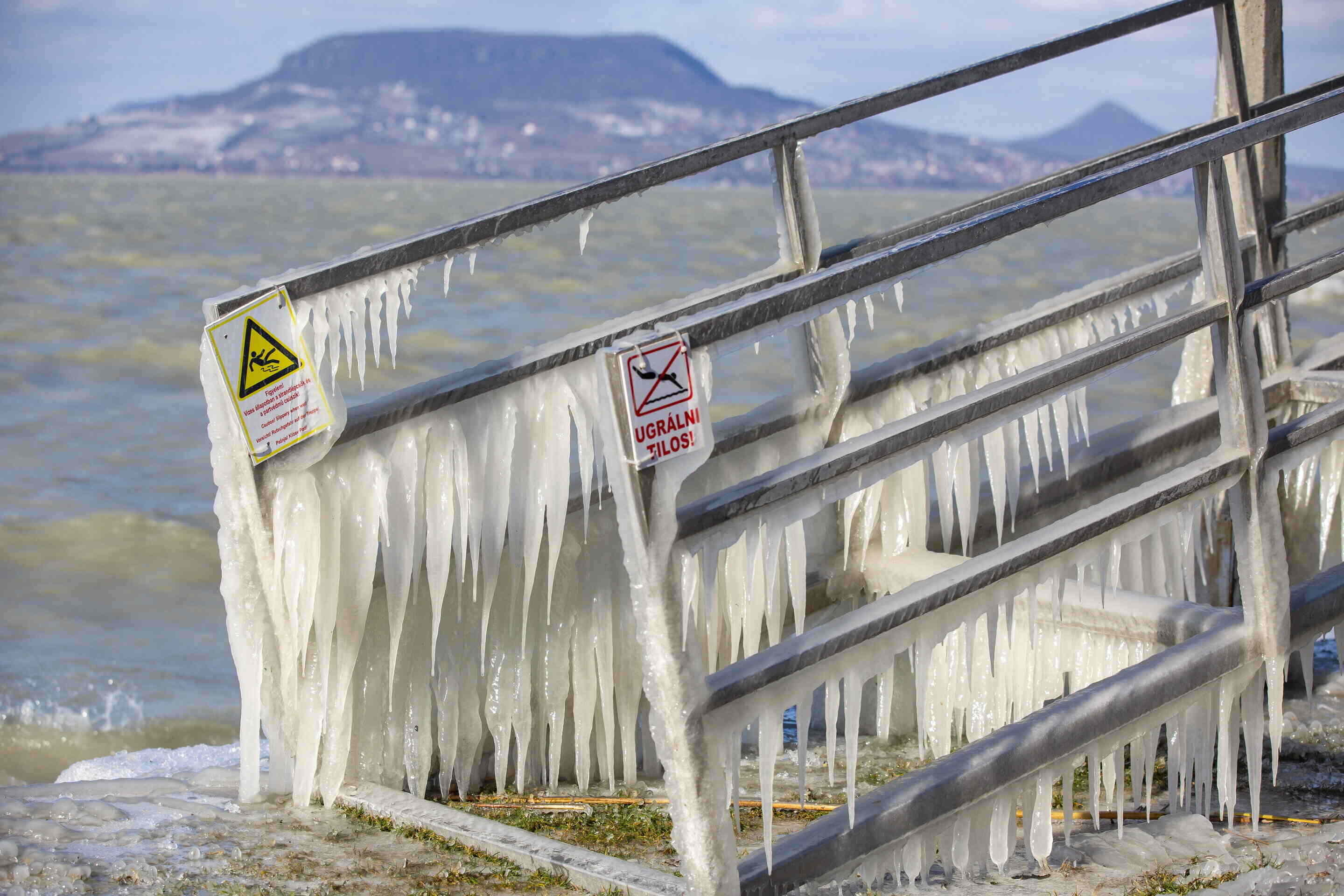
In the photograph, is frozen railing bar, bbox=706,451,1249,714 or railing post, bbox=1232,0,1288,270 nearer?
frozen railing bar, bbox=706,451,1249,714

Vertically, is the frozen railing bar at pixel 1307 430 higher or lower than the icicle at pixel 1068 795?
higher

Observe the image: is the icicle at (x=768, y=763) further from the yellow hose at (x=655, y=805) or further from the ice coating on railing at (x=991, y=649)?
the yellow hose at (x=655, y=805)

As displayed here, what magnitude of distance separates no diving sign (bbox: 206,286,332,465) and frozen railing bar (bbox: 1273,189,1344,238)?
3585 mm

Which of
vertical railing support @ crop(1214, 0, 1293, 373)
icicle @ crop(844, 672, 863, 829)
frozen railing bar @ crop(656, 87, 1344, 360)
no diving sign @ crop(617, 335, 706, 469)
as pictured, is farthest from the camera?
vertical railing support @ crop(1214, 0, 1293, 373)

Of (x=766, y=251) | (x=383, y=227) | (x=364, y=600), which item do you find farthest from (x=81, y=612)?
(x=383, y=227)

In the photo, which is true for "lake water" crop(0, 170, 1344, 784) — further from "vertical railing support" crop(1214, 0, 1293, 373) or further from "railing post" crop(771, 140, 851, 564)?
"vertical railing support" crop(1214, 0, 1293, 373)

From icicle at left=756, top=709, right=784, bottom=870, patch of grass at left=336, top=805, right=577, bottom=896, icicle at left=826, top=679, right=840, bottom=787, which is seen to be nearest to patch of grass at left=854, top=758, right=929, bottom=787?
icicle at left=826, top=679, right=840, bottom=787

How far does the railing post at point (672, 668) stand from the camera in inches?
94.9

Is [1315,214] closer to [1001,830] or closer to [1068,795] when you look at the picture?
[1068,795]

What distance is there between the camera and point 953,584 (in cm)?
285

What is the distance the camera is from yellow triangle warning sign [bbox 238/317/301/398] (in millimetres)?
3277

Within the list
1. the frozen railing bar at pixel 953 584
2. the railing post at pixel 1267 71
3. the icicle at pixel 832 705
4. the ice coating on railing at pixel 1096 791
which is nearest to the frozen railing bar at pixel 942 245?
the frozen railing bar at pixel 953 584

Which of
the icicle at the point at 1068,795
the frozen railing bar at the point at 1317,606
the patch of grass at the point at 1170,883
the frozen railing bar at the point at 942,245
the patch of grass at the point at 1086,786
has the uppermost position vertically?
the frozen railing bar at the point at 942,245

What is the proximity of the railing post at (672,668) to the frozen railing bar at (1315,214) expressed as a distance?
3.41 metres
